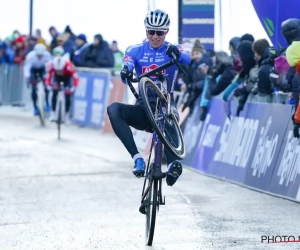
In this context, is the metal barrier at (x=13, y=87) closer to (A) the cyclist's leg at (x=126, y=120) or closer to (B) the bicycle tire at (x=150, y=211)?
(A) the cyclist's leg at (x=126, y=120)

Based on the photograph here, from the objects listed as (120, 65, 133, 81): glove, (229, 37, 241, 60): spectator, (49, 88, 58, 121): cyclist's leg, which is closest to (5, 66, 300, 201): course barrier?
(229, 37, 241, 60): spectator

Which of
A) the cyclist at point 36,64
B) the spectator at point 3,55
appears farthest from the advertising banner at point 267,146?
the spectator at point 3,55

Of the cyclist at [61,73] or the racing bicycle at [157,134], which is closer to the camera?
the racing bicycle at [157,134]

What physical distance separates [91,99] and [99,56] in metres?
1.62

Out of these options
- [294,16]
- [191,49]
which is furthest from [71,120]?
[294,16]

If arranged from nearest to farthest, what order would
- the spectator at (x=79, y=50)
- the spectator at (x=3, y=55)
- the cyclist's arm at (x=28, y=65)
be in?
1. the cyclist's arm at (x=28, y=65)
2. the spectator at (x=79, y=50)
3. the spectator at (x=3, y=55)

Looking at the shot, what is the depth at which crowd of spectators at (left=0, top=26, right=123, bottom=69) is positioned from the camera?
87.9 feet

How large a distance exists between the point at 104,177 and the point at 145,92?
6.32m

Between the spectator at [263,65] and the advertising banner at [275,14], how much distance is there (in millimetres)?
959

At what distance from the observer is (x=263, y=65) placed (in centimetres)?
1305

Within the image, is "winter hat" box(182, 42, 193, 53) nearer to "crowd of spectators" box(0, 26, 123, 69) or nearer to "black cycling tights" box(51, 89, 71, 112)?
"black cycling tights" box(51, 89, 71, 112)

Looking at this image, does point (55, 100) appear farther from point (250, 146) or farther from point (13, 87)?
point (250, 146)

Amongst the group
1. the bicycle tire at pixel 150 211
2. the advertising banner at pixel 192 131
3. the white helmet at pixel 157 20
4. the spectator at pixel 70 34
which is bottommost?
the bicycle tire at pixel 150 211

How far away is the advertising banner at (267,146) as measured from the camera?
42.9 feet
